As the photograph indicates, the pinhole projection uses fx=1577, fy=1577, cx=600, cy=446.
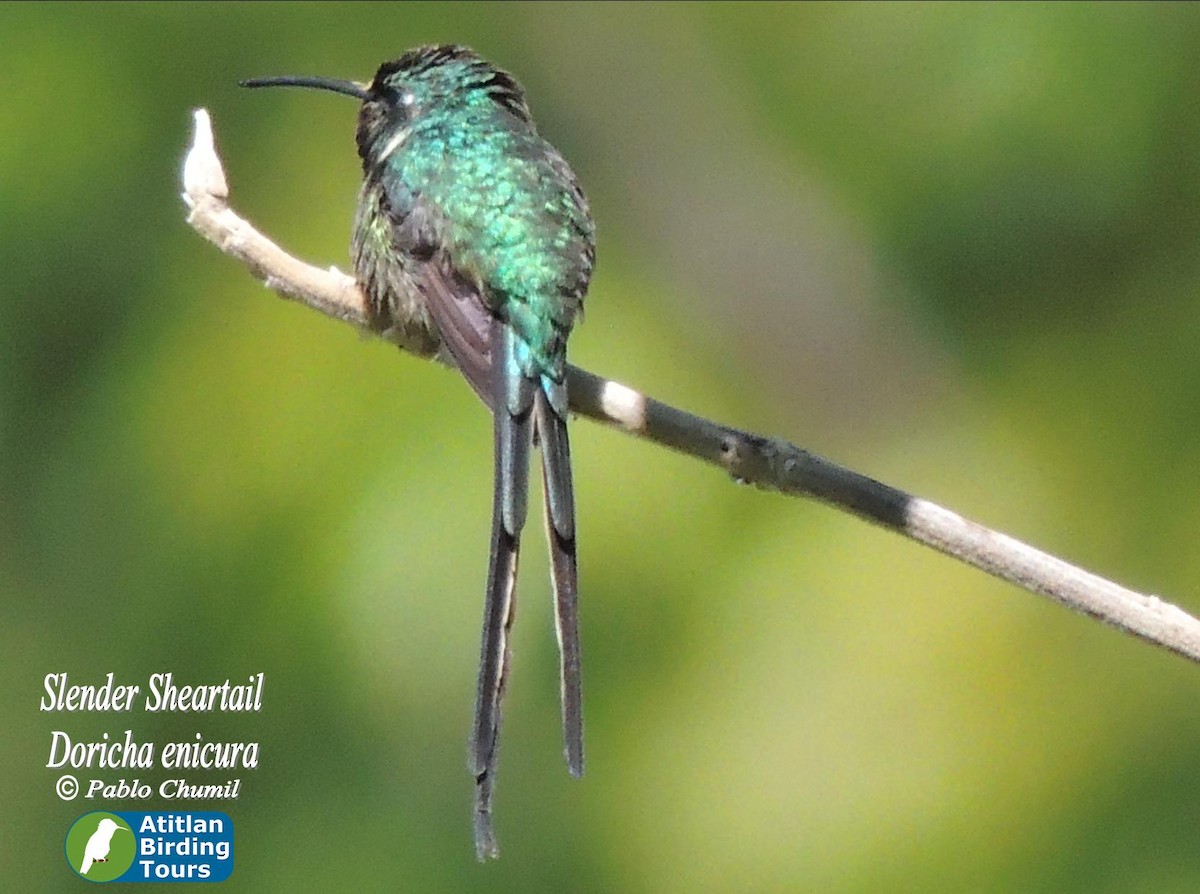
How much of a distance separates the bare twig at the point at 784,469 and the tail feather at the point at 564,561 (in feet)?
0.23

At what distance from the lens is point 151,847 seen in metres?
2.98

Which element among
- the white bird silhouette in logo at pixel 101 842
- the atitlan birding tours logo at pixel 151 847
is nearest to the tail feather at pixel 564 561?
the atitlan birding tours logo at pixel 151 847

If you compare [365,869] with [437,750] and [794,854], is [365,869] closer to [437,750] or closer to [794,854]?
[437,750]

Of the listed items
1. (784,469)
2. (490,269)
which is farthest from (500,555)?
(490,269)

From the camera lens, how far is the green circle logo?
9.91 feet

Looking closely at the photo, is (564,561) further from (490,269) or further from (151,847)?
(151,847)

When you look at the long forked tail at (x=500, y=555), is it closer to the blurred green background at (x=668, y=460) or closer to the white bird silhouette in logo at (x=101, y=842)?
the blurred green background at (x=668, y=460)

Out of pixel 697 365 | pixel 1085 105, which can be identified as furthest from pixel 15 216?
pixel 1085 105

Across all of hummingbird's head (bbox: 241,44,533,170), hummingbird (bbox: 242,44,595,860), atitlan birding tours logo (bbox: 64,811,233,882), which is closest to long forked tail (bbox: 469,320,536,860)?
hummingbird (bbox: 242,44,595,860)

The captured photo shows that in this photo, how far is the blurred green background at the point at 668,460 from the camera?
353cm

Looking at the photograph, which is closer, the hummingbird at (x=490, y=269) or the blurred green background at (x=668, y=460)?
the hummingbird at (x=490, y=269)

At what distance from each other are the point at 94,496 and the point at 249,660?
2.38 ft

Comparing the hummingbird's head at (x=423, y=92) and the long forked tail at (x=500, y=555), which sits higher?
the hummingbird's head at (x=423, y=92)

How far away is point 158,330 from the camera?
413cm
